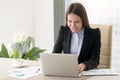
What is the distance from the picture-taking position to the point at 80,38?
2309 mm

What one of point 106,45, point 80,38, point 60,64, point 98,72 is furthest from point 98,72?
point 106,45

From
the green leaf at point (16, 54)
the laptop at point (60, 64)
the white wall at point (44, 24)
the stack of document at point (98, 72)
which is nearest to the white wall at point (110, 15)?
the white wall at point (44, 24)

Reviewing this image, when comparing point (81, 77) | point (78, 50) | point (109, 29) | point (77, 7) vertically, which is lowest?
point (81, 77)

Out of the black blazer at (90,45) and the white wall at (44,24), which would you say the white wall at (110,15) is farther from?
the black blazer at (90,45)

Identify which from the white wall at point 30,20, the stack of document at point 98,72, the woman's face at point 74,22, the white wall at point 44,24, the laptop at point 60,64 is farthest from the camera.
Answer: the white wall at point 44,24

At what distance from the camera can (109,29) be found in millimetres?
2475

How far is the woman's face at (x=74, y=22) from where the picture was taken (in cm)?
218

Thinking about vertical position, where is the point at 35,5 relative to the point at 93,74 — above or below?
above

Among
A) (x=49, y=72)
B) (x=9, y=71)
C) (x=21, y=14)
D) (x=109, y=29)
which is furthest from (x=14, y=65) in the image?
(x=21, y=14)

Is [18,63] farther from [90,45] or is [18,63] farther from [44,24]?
[44,24]

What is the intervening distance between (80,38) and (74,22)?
197 millimetres

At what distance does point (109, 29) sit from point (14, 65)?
3.27 feet

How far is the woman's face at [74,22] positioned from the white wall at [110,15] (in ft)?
3.91

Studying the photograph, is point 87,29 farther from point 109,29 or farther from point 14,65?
point 14,65
